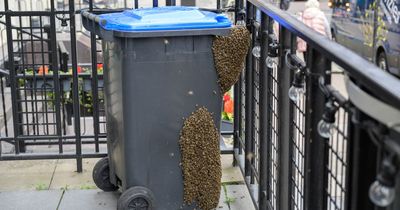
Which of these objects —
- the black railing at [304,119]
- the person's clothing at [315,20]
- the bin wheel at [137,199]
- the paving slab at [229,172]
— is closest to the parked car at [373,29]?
the person's clothing at [315,20]

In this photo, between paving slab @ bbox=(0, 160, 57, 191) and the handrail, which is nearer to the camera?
the handrail

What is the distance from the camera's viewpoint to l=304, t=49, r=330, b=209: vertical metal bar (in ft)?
8.34

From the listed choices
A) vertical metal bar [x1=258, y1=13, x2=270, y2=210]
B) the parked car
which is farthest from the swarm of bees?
the parked car

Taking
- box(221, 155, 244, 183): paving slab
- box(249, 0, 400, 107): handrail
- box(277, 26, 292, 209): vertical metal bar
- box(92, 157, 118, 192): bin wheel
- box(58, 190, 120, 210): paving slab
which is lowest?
box(58, 190, 120, 210): paving slab

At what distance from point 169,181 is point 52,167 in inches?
59.9

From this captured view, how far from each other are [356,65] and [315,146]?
2.18 ft

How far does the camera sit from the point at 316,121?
8.56ft

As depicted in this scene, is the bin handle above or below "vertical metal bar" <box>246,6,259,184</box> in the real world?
above

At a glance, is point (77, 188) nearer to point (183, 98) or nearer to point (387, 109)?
point (183, 98)

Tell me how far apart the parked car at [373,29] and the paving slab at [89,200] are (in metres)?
7.87

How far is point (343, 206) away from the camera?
7.79ft

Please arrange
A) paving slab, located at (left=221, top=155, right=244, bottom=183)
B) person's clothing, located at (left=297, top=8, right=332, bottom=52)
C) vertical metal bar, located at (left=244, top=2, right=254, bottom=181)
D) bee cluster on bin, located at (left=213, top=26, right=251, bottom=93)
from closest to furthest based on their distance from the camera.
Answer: bee cluster on bin, located at (left=213, top=26, right=251, bottom=93) → vertical metal bar, located at (left=244, top=2, right=254, bottom=181) → paving slab, located at (left=221, top=155, right=244, bottom=183) → person's clothing, located at (left=297, top=8, right=332, bottom=52)

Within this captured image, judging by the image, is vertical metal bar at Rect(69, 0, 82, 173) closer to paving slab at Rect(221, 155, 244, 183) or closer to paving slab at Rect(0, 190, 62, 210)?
paving slab at Rect(0, 190, 62, 210)

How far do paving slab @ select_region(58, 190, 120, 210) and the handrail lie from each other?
201 centimetres
